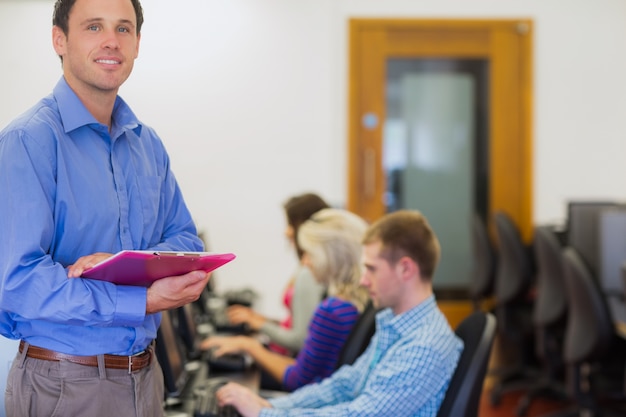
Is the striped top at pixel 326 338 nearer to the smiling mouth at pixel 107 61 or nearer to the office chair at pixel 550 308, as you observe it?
the smiling mouth at pixel 107 61

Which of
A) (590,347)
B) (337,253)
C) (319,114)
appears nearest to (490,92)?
(319,114)

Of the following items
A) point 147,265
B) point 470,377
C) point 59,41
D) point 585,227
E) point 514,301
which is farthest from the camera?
point 514,301

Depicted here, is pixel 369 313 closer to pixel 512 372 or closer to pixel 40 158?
pixel 40 158

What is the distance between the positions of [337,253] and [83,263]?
1620 mm

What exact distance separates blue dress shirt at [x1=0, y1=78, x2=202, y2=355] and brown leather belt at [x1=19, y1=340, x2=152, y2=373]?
12 mm

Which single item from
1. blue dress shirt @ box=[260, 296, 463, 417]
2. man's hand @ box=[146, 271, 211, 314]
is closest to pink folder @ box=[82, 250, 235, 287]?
man's hand @ box=[146, 271, 211, 314]

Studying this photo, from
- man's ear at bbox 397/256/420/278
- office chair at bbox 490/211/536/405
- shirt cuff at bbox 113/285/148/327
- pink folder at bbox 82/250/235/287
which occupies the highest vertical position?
pink folder at bbox 82/250/235/287

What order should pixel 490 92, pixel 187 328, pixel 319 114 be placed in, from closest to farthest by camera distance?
1. pixel 187 328
2. pixel 319 114
3. pixel 490 92

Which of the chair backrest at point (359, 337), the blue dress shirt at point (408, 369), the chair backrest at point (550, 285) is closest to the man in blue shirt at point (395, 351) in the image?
the blue dress shirt at point (408, 369)

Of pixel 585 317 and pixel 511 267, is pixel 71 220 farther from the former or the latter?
pixel 511 267

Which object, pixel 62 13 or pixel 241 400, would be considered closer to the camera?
pixel 62 13

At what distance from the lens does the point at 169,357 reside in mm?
2564

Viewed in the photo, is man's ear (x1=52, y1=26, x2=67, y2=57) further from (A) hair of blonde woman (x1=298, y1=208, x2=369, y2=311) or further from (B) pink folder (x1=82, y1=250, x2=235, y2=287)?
(A) hair of blonde woman (x1=298, y1=208, x2=369, y2=311)

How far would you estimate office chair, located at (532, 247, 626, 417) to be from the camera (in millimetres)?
4090
